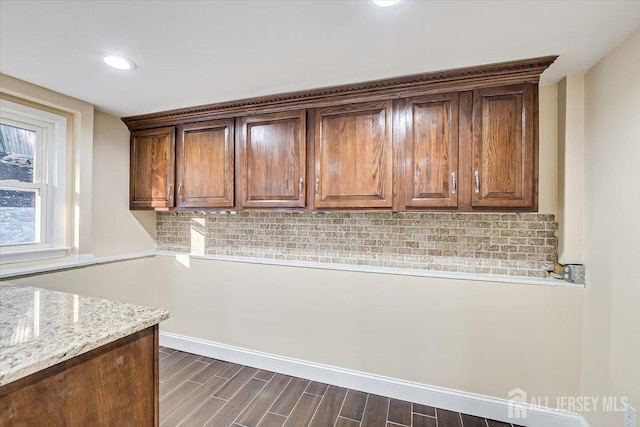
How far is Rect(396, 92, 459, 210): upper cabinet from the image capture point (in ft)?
6.41

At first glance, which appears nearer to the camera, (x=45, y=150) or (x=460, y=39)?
(x=460, y=39)

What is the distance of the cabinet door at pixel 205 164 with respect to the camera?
255 cm

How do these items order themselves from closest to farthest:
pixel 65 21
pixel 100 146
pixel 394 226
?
1. pixel 65 21
2. pixel 394 226
3. pixel 100 146

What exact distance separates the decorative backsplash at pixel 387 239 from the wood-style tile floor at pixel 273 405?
1.01 meters

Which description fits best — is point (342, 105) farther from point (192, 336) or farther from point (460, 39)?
point (192, 336)

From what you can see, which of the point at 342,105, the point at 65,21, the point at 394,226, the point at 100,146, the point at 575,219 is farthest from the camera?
the point at 100,146

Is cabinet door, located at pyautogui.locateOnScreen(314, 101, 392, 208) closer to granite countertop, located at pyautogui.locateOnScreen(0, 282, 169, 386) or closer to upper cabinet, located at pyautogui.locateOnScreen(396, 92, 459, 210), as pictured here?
upper cabinet, located at pyautogui.locateOnScreen(396, 92, 459, 210)

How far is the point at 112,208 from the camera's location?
2.84 metres

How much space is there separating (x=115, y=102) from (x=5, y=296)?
1.73 m

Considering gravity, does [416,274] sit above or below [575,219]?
below

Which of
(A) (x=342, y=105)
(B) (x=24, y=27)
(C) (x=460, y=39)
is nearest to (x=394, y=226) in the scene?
(A) (x=342, y=105)

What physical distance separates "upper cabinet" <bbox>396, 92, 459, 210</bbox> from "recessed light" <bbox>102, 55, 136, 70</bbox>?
178 cm

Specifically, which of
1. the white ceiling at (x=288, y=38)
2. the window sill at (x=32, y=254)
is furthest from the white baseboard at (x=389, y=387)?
the white ceiling at (x=288, y=38)

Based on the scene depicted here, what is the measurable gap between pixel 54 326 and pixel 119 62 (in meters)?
1.58
